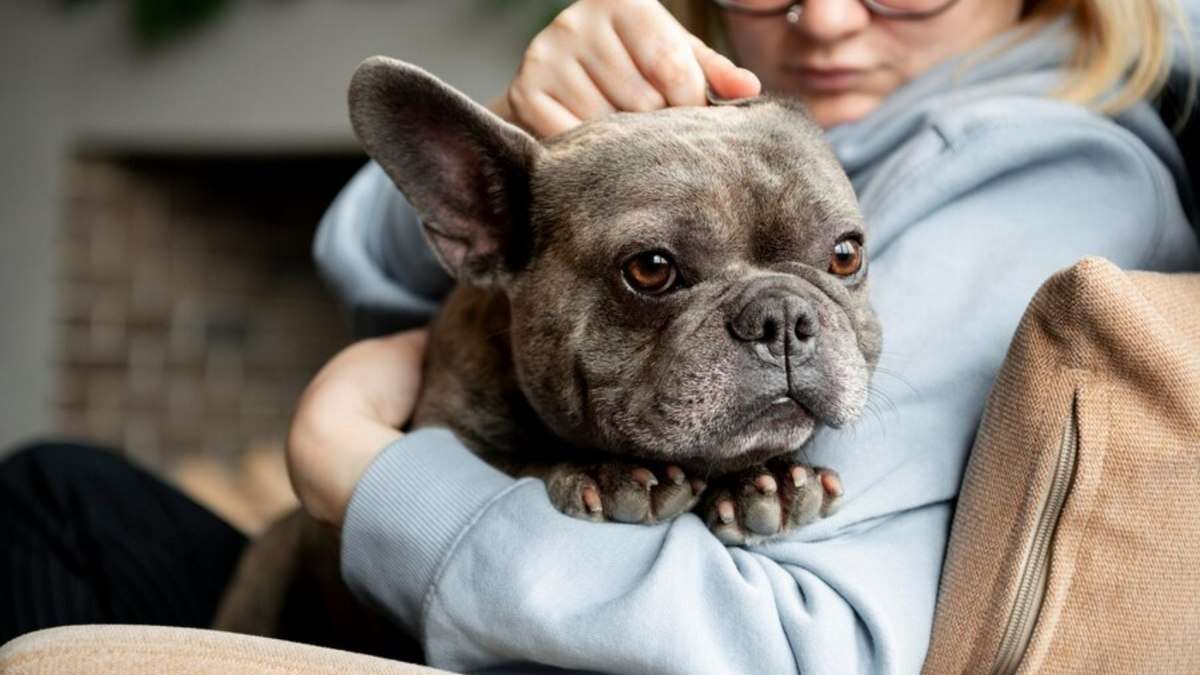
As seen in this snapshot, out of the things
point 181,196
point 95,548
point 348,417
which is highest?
point 348,417

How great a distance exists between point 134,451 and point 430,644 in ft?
12.2

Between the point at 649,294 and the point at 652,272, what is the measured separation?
2 cm

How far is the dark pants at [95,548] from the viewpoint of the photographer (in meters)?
1.97

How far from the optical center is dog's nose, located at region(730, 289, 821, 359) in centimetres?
113

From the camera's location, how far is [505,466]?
139 centimetres

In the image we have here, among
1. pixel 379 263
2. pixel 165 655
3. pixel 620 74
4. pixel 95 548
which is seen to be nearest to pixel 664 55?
pixel 620 74

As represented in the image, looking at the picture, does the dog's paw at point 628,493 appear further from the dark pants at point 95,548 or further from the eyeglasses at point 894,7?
the dark pants at point 95,548

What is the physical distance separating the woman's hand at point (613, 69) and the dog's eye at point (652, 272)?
0.22 meters

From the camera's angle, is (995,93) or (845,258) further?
(995,93)

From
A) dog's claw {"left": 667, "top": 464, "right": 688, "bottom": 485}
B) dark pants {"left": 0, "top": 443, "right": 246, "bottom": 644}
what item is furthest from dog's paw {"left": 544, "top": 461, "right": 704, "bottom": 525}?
dark pants {"left": 0, "top": 443, "right": 246, "bottom": 644}

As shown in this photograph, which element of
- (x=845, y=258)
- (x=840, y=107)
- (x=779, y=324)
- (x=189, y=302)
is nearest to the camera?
(x=779, y=324)

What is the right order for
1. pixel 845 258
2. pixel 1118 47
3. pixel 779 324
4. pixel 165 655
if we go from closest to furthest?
pixel 165 655
pixel 779 324
pixel 845 258
pixel 1118 47

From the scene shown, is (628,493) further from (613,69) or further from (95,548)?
(95,548)

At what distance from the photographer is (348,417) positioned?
1.49m
